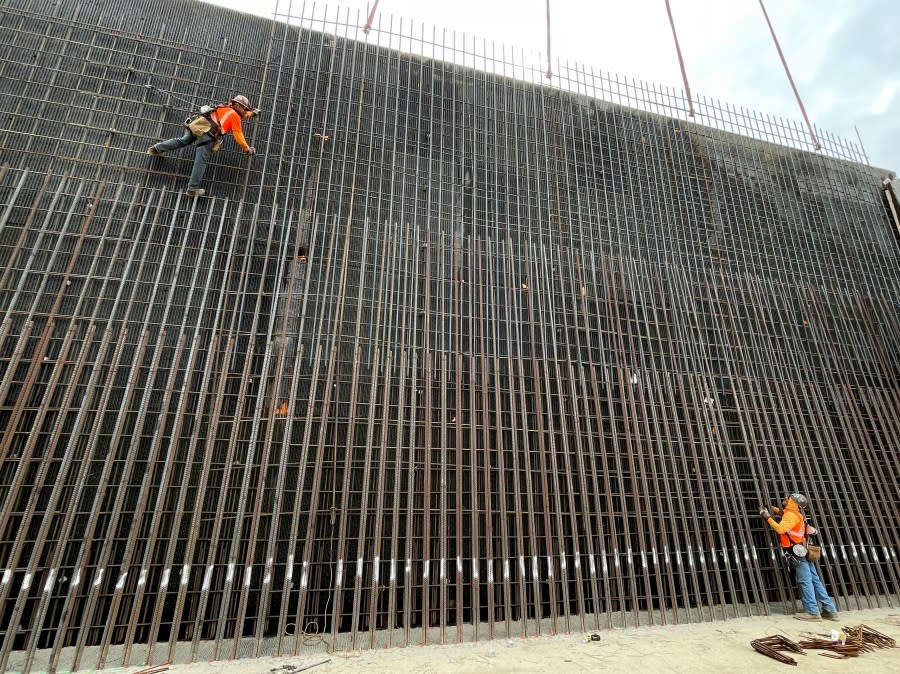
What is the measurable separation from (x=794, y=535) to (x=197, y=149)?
30.8 ft

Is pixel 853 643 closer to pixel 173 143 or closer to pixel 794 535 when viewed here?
pixel 794 535

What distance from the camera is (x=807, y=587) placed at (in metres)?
5.82

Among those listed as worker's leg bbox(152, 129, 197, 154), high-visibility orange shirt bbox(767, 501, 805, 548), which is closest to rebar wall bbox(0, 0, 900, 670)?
worker's leg bbox(152, 129, 197, 154)

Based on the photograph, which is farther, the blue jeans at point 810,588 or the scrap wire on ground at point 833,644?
the blue jeans at point 810,588

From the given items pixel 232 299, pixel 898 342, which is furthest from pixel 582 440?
pixel 898 342

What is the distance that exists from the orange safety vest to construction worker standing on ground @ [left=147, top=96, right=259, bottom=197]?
8908 millimetres

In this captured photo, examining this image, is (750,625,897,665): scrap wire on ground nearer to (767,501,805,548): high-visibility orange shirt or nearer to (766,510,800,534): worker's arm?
(767,501,805,548): high-visibility orange shirt

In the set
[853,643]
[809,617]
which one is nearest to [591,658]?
[853,643]

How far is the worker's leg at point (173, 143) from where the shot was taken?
6105 millimetres

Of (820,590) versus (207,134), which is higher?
(207,134)

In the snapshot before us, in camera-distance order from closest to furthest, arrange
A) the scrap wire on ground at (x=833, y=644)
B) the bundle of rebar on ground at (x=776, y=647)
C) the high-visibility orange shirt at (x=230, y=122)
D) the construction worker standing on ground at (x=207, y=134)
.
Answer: the bundle of rebar on ground at (x=776, y=647)
the scrap wire on ground at (x=833, y=644)
the construction worker standing on ground at (x=207, y=134)
the high-visibility orange shirt at (x=230, y=122)

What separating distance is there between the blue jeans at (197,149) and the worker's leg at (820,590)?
957 centimetres

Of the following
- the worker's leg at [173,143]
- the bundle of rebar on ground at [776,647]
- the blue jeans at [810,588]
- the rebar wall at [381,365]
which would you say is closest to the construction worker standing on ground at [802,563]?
the blue jeans at [810,588]

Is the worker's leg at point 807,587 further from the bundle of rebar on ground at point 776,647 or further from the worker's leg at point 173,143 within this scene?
the worker's leg at point 173,143
